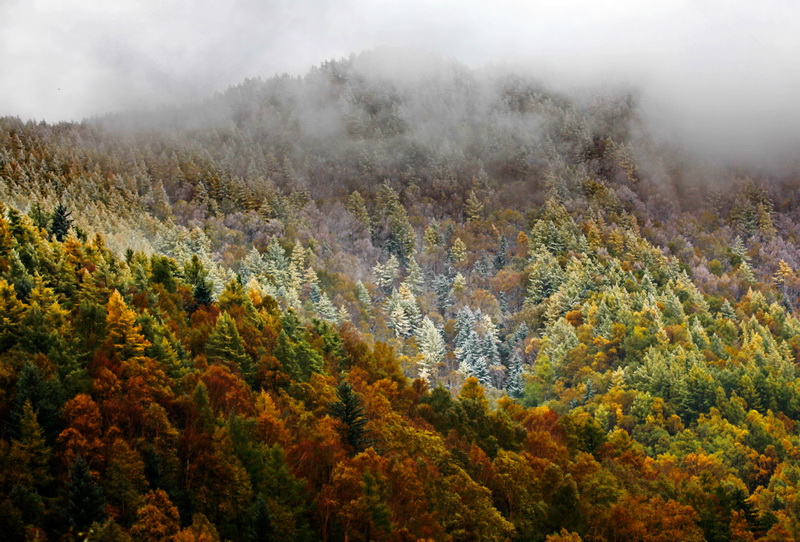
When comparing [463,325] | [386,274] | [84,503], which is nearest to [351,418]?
[84,503]

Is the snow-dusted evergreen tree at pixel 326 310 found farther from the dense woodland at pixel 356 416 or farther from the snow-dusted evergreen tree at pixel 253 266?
the snow-dusted evergreen tree at pixel 253 266

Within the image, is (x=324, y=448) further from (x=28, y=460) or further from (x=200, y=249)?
(x=200, y=249)

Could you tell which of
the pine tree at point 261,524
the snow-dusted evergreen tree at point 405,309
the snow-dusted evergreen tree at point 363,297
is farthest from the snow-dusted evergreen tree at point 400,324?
the pine tree at point 261,524

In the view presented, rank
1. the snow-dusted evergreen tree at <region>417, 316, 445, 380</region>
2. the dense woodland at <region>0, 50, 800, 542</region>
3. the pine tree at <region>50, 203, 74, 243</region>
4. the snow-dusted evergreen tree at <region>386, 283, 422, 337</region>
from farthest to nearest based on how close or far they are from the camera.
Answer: the snow-dusted evergreen tree at <region>386, 283, 422, 337</region>, the snow-dusted evergreen tree at <region>417, 316, 445, 380</region>, the pine tree at <region>50, 203, 74, 243</region>, the dense woodland at <region>0, 50, 800, 542</region>

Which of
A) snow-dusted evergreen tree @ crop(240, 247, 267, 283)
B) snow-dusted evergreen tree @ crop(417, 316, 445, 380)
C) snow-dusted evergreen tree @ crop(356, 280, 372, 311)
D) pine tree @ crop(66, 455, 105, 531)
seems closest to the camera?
pine tree @ crop(66, 455, 105, 531)

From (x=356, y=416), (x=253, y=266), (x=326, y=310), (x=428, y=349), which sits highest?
(x=253, y=266)

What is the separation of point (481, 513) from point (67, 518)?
29.2m

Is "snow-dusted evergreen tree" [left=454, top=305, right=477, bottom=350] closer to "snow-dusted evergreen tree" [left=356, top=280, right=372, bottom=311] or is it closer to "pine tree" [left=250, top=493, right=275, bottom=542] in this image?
"snow-dusted evergreen tree" [left=356, top=280, right=372, bottom=311]

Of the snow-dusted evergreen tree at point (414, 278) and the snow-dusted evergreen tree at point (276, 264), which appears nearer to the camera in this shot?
the snow-dusted evergreen tree at point (276, 264)

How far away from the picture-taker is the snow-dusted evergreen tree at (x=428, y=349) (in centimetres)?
12888

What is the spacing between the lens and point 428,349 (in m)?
135

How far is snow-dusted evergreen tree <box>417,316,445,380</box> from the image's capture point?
423ft

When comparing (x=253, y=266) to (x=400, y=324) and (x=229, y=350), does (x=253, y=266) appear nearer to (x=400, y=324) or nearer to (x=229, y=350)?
(x=400, y=324)

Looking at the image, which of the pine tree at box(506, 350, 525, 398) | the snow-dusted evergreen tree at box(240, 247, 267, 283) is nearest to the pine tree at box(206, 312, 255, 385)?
the pine tree at box(506, 350, 525, 398)
